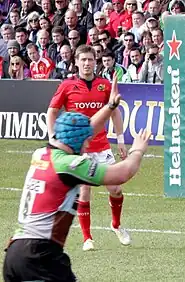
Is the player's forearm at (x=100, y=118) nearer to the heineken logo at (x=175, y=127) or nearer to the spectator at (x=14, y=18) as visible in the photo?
the heineken logo at (x=175, y=127)

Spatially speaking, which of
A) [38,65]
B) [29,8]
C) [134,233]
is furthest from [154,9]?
[134,233]

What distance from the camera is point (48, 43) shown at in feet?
69.9

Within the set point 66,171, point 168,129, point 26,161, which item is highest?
point 66,171

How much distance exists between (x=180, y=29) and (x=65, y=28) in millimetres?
9058

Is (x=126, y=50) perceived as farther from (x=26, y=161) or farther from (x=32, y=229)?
(x=32, y=229)

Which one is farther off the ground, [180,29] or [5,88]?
[180,29]

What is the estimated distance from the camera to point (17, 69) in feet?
65.9

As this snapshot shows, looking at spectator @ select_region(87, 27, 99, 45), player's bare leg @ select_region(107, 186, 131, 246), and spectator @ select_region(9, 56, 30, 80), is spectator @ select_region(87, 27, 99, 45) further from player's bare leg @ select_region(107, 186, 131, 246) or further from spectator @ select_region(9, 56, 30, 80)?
player's bare leg @ select_region(107, 186, 131, 246)

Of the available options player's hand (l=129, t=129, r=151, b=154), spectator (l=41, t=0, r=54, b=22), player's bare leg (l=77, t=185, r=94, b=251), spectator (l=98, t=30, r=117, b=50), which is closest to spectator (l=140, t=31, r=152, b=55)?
spectator (l=98, t=30, r=117, b=50)

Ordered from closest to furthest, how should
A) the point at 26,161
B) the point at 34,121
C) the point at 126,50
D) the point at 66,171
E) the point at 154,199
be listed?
the point at 66,171, the point at 154,199, the point at 26,161, the point at 34,121, the point at 126,50

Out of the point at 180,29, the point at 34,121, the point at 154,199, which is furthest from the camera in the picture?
the point at 34,121

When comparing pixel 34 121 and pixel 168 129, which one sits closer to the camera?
pixel 168 129

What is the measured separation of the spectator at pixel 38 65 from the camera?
65.7ft

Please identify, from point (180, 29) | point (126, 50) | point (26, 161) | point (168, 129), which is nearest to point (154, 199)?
point (168, 129)
